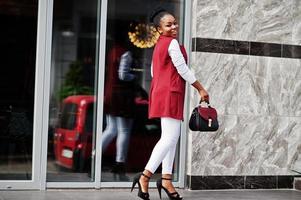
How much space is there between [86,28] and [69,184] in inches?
138

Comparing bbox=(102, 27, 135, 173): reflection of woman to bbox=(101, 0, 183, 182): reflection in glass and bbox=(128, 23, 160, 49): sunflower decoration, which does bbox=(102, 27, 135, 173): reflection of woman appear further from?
bbox=(128, 23, 160, 49): sunflower decoration

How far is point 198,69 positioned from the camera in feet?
24.5

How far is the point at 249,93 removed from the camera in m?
7.74

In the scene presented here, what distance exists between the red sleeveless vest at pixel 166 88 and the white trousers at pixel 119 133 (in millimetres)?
1278

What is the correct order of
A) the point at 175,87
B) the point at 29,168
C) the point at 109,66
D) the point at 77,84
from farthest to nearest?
the point at 77,84 → the point at 109,66 → the point at 29,168 → the point at 175,87

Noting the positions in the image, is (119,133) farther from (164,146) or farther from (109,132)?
(164,146)

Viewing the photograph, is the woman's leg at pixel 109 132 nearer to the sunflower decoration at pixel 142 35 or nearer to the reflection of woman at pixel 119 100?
the reflection of woman at pixel 119 100

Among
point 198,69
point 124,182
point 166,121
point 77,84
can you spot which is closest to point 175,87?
point 166,121

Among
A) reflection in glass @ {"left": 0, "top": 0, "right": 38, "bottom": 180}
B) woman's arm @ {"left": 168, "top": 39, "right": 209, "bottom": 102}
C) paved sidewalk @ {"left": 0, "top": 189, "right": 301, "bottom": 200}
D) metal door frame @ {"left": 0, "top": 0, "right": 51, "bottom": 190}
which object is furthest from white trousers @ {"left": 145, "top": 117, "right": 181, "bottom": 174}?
reflection in glass @ {"left": 0, "top": 0, "right": 38, "bottom": 180}

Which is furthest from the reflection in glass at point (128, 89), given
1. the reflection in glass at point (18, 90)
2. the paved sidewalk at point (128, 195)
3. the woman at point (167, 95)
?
the woman at point (167, 95)

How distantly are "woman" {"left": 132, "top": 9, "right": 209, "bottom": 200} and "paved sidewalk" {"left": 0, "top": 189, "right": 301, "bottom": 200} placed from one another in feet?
Answer: 1.72

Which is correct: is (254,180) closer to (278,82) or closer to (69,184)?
(278,82)

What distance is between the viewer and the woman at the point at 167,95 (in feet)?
20.4

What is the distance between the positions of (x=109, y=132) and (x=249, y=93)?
73.1 inches
